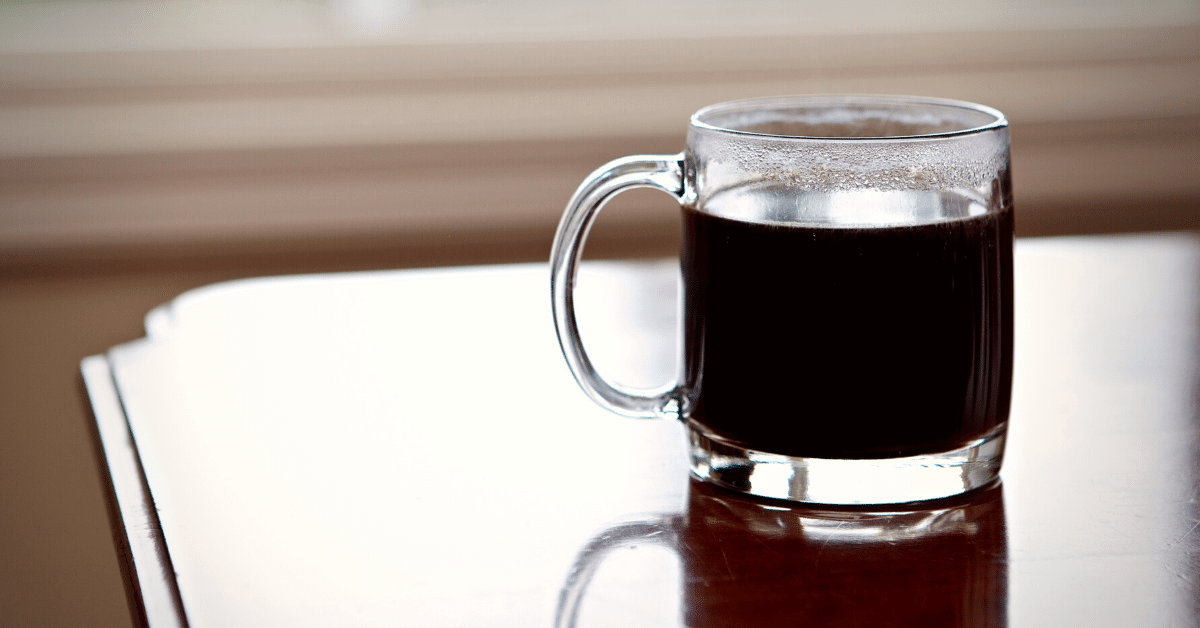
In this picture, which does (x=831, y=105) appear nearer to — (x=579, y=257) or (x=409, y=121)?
(x=579, y=257)

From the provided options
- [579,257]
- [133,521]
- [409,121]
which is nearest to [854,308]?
[579,257]

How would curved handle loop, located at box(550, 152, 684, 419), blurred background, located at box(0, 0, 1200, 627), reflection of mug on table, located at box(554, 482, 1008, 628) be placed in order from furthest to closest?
blurred background, located at box(0, 0, 1200, 627), curved handle loop, located at box(550, 152, 684, 419), reflection of mug on table, located at box(554, 482, 1008, 628)

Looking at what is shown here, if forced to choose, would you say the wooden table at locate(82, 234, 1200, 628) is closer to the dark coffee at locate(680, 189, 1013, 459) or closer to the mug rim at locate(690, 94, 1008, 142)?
the dark coffee at locate(680, 189, 1013, 459)

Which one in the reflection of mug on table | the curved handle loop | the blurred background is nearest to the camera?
the reflection of mug on table

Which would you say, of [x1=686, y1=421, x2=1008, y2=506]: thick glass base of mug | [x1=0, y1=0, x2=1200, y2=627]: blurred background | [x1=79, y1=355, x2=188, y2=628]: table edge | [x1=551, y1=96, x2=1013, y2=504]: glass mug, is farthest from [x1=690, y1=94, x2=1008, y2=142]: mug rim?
[x1=0, y1=0, x2=1200, y2=627]: blurred background

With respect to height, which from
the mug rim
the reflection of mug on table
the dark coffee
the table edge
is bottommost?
the reflection of mug on table

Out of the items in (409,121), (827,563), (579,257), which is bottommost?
(827,563)

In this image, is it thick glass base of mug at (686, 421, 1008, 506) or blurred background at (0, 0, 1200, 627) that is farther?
blurred background at (0, 0, 1200, 627)
